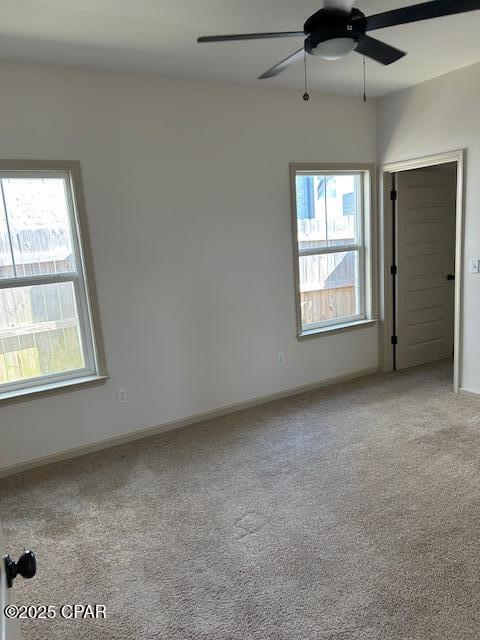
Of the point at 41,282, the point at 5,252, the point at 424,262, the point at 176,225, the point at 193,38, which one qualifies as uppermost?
the point at 193,38

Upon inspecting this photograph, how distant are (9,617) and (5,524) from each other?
1.98 m

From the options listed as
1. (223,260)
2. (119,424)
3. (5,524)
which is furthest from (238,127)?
(5,524)

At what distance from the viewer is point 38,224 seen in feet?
9.95

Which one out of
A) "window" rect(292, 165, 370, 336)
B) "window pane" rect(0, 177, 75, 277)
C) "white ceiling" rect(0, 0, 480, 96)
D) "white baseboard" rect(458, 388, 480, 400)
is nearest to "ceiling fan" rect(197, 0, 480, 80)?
"white ceiling" rect(0, 0, 480, 96)

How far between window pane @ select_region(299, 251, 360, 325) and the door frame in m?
0.29

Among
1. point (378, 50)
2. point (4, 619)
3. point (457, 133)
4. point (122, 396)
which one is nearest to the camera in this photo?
point (4, 619)

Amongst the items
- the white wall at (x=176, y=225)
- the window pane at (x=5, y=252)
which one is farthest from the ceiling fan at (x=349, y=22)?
the window pane at (x=5, y=252)

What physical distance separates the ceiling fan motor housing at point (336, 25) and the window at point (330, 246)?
6.74 ft

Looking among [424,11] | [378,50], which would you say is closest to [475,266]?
[378,50]

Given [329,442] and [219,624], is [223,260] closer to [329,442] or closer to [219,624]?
[329,442]

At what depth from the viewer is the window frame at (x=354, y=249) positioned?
3.97 m

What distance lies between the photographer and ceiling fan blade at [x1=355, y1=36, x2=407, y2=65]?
201cm

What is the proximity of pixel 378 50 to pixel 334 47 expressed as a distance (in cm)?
32

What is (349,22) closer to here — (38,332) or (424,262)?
(38,332)
